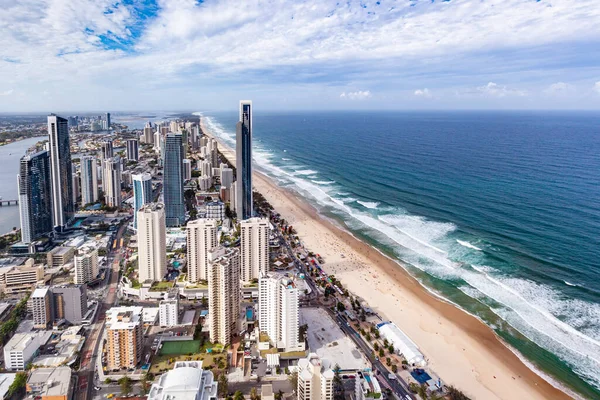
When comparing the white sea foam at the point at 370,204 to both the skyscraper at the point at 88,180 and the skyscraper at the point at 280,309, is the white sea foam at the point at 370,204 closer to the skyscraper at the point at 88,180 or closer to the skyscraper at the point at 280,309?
the skyscraper at the point at 280,309

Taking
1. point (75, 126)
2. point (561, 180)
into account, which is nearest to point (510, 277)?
point (561, 180)

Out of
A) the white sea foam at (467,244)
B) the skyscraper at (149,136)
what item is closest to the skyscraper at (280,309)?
the white sea foam at (467,244)

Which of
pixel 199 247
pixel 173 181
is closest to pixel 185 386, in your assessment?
pixel 199 247

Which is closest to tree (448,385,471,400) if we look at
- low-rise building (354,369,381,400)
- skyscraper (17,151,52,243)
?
low-rise building (354,369,381,400)

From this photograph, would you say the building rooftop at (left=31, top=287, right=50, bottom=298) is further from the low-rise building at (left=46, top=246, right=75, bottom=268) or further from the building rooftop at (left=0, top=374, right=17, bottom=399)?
the low-rise building at (left=46, top=246, right=75, bottom=268)

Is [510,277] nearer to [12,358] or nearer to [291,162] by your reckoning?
[12,358]

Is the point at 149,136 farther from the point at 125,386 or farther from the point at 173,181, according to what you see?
the point at 125,386
